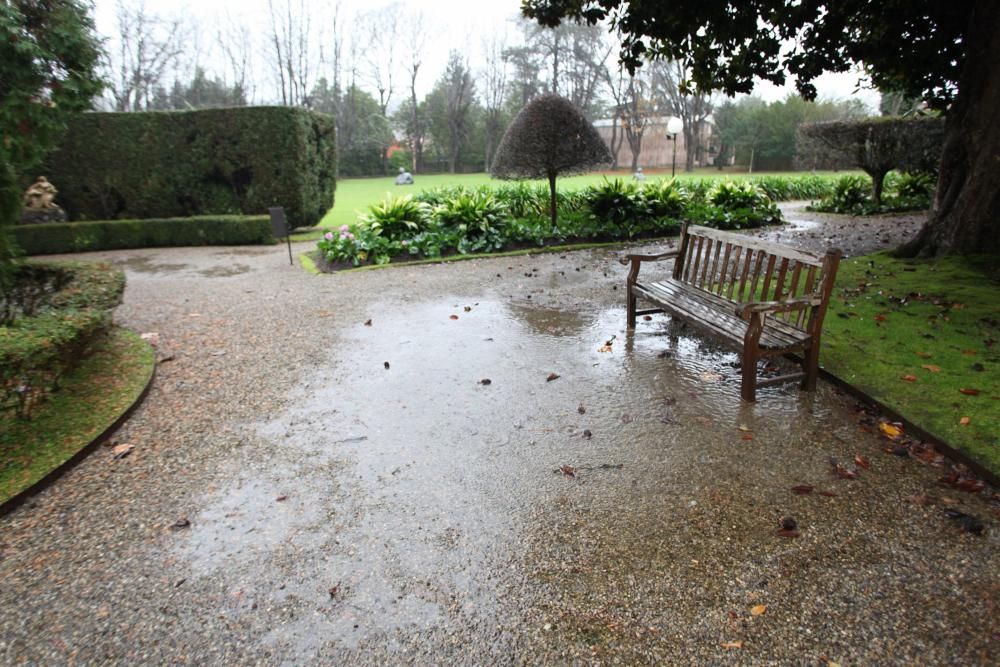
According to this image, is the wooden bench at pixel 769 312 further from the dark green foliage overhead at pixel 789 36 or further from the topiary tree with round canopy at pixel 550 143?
the topiary tree with round canopy at pixel 550 143

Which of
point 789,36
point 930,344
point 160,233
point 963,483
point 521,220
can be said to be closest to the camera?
point 963,483

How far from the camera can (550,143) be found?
34.7 feet

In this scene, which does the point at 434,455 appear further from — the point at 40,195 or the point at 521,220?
the point at 40,195

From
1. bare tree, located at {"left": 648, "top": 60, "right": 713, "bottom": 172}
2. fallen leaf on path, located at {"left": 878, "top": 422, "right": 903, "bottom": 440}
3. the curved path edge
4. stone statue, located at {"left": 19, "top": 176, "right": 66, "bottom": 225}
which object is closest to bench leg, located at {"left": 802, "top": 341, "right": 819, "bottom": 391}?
fallen leaf on path, located at {"left": 878, "top": 422, "right": 903, "bottom": 440}

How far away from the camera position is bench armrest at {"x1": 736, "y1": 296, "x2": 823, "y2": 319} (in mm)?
3834

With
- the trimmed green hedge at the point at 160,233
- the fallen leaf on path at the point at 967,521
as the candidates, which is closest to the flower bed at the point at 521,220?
the trimmed green hedge at the point at 160,233

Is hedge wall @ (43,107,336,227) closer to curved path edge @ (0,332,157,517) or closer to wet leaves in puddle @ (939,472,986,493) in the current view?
curved path edge @ (0,332,157,517)

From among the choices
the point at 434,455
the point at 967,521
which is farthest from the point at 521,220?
the point at 967,521

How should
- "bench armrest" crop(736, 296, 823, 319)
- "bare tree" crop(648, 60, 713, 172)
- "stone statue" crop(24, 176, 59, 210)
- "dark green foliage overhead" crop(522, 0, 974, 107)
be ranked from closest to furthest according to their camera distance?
"bench armrest" crop(736, 296, 823, 319), "dark green foliage overhead" crop(522, 0, 974, 107), "stone statue" crop(24, 176, 59, 210), "bare tree" crop(648, 60, 713, 172)

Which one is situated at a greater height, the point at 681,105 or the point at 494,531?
the point at 681,105

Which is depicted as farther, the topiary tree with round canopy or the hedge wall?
the hedge wall

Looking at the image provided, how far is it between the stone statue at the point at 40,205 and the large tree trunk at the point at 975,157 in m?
17.0

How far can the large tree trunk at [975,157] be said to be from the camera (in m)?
7.13

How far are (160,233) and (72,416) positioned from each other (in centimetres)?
1104
